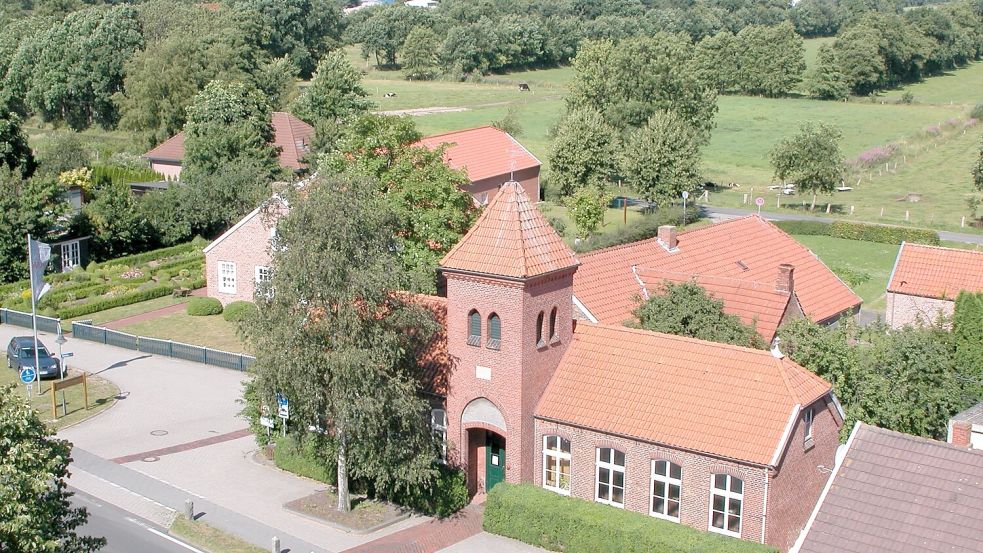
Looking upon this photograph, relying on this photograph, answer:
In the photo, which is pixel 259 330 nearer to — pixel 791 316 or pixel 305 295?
pixel 305 295

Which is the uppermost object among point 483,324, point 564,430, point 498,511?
point 483,324

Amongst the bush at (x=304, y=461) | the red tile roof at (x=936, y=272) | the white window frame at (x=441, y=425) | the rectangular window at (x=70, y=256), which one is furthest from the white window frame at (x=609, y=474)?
the rectangular window at (x=70, y=256)

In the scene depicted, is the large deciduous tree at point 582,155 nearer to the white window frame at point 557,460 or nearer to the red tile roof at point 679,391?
the red tile roof at point 679,391

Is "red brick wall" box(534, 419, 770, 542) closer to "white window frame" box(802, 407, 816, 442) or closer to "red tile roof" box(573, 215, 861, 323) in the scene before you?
"white window frame" box(802, 407, 816, 442)

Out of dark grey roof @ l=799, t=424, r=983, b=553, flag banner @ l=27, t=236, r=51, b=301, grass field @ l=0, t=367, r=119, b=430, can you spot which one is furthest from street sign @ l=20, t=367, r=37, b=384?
dark grey roof @ l=799, t=424, r=983, b=553

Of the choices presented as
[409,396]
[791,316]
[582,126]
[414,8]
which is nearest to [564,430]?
[409,396]

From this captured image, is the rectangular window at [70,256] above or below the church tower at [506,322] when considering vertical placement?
below
